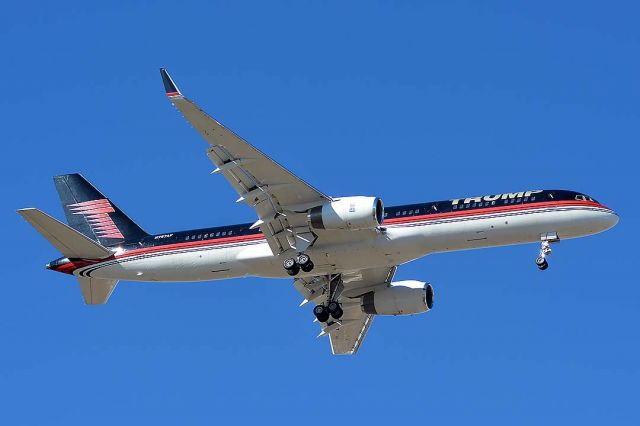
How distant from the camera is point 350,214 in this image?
55750 mm

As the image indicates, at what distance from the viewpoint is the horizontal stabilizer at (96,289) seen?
206ft

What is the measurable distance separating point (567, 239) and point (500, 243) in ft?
10.4

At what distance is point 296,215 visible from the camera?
57812 millimetres

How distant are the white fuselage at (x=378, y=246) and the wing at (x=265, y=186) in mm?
1180

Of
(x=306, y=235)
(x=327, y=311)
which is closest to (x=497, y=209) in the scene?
(x=306, y=235)

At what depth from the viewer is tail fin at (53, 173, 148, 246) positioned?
6369 cm

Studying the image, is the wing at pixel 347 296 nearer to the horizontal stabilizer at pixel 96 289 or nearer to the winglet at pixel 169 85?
the horizontal stabilizer at pixel 96 289

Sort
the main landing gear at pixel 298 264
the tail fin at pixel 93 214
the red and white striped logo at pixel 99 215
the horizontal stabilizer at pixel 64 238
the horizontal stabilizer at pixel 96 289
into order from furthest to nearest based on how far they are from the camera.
A: the red and white striped logo at pixel 99 215, the tail fin at pixel 93 214, the horizontal stabilizer at pixel 96 289, the horizontal stabilizer at pixel 64 238, the main landing gear at pixel 298 264

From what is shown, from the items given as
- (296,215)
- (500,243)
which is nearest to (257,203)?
(296,215)

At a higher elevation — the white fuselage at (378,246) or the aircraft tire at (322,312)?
the white fuselage at (378,246)

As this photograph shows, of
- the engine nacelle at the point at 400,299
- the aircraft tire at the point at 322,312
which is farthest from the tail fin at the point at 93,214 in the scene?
the engine nacelle at the point at 400,299

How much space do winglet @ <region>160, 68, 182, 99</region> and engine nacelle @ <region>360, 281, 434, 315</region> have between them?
749 inches

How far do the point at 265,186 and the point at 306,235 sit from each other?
329 cm

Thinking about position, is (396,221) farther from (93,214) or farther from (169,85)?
(93,214)
